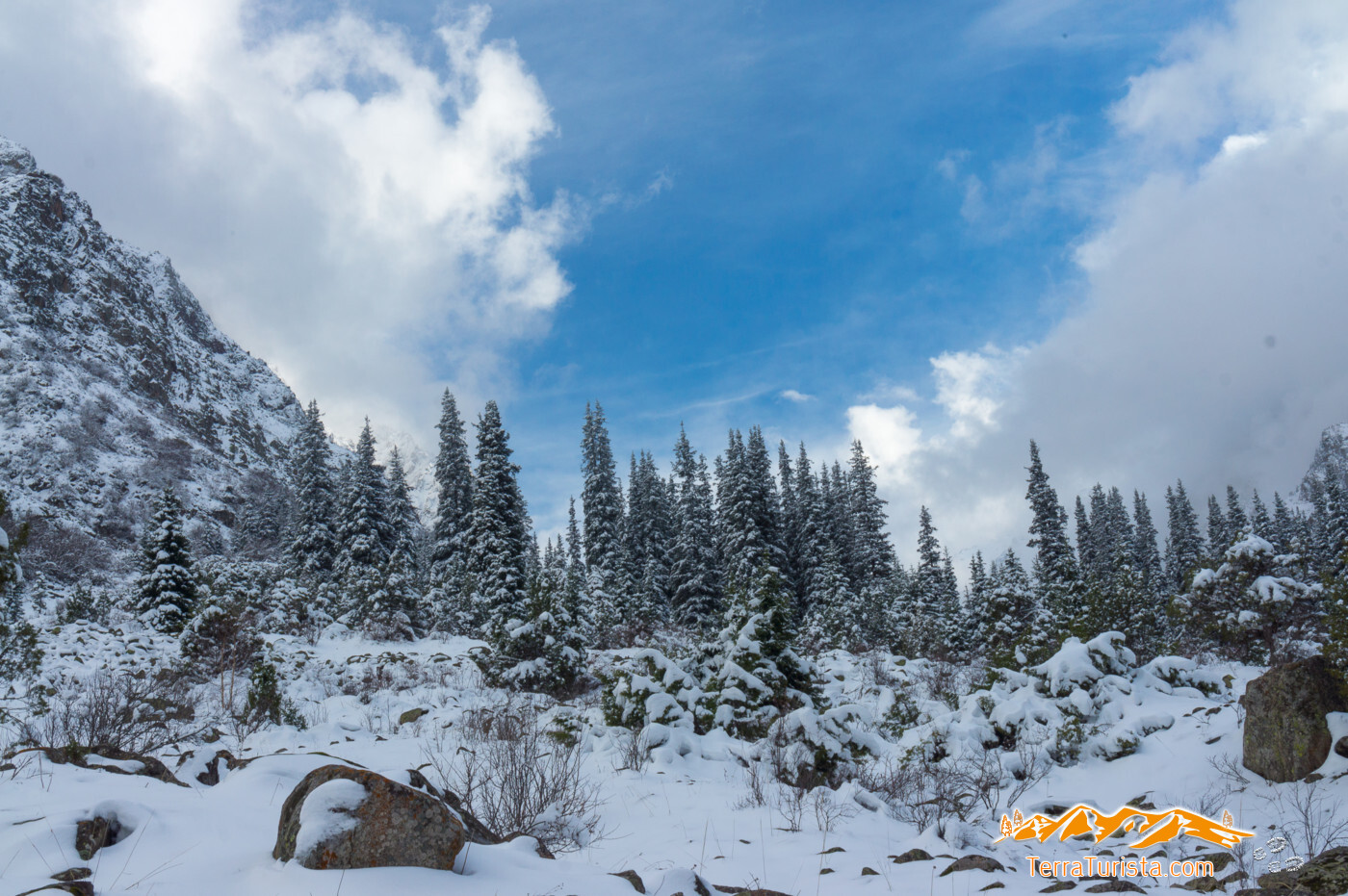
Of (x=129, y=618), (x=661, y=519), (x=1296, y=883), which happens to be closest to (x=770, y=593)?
(x=1296, y=883)

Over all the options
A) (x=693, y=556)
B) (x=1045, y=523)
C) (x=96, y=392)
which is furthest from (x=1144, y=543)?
(x=96, y=392)

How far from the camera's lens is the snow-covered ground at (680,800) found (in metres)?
4.13

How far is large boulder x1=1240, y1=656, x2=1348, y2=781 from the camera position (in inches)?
292

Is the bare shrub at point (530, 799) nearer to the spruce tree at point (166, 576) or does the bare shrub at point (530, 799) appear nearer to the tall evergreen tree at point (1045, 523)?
the spruce tree at point (166, 576)

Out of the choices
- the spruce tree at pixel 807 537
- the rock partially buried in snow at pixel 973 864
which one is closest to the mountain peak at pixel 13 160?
the spruce tree at pixel 807 537

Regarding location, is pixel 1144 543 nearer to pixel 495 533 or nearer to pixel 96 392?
pixel 495 533

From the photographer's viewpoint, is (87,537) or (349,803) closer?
(349,803)

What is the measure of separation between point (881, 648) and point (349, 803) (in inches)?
1137

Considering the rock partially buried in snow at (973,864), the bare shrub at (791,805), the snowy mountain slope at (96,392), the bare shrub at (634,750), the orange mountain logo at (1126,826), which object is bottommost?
the orange mountain logo at (1126,826)

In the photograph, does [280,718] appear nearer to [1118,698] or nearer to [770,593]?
[770,593]

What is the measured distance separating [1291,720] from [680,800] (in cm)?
735

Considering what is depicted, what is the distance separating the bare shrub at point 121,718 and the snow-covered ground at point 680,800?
18.5 inches

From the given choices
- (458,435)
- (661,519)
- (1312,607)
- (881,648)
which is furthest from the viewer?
(661,519)

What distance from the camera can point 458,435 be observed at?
41.1m
